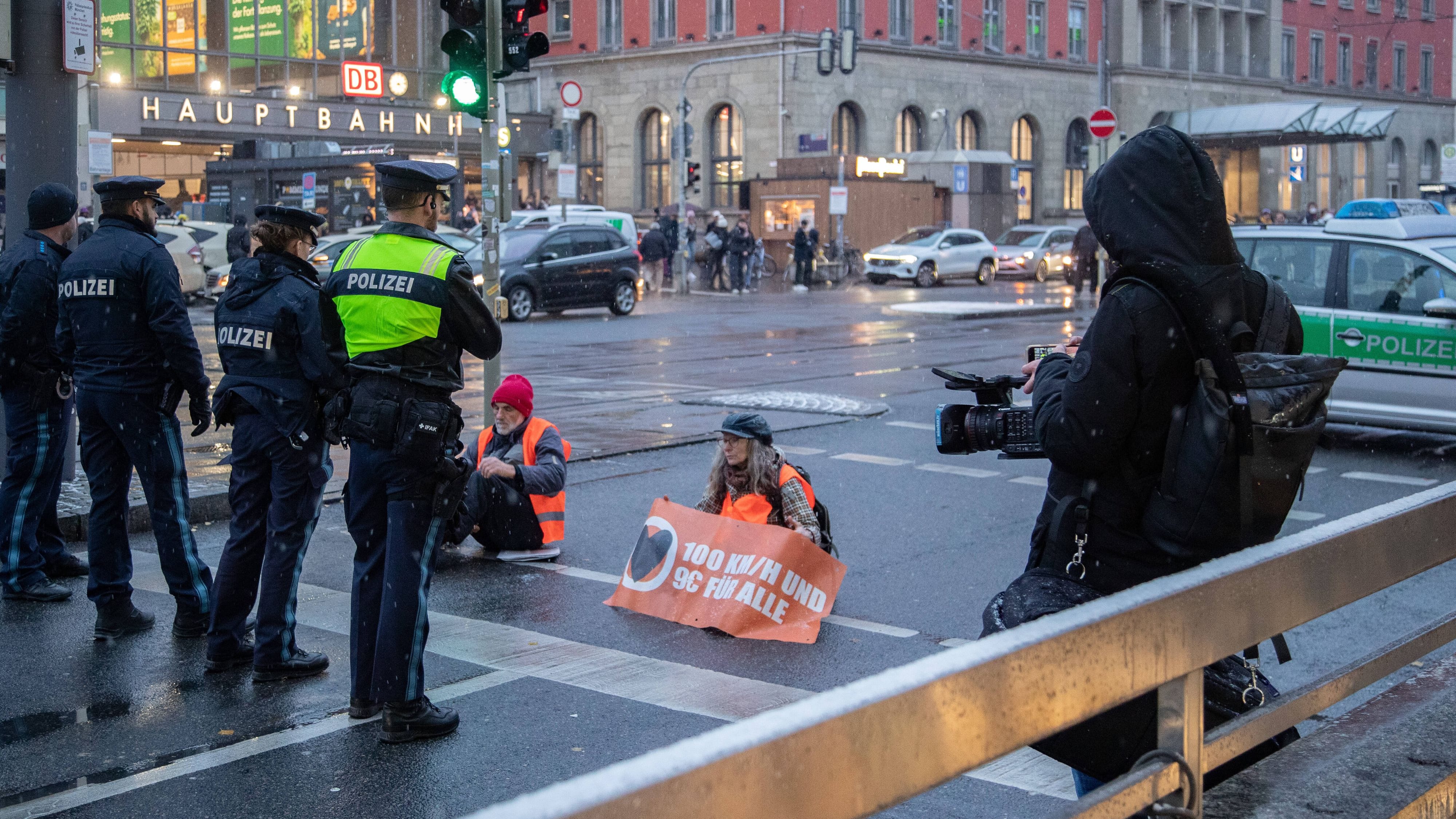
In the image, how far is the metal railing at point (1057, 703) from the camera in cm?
157

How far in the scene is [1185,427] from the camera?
2.80 meters

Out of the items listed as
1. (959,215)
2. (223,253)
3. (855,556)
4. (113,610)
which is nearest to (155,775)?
(113,610)

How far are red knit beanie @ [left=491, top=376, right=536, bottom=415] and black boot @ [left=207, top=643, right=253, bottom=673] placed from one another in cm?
236

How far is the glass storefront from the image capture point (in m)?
38.7

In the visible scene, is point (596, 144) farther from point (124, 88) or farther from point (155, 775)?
point (155, 775)

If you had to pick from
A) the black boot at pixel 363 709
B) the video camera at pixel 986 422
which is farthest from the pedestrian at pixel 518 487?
the video camera at pixel 986 422

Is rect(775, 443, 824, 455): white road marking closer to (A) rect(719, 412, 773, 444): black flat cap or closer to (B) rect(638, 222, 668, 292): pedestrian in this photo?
(A) rect(719, 412, 773, 444): black flat cap

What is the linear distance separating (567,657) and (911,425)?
7023mm

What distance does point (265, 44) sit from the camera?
4094cm

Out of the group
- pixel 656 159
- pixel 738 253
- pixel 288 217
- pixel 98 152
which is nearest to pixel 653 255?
pixel 738 253

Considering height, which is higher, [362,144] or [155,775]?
[362,144]

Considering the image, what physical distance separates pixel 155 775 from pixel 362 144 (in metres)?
38.9

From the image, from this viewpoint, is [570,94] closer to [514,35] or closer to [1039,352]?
[514,35]

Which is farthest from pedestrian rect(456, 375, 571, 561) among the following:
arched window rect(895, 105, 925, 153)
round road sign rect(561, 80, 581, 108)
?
arched window rect(895, 105, 925, 153)
